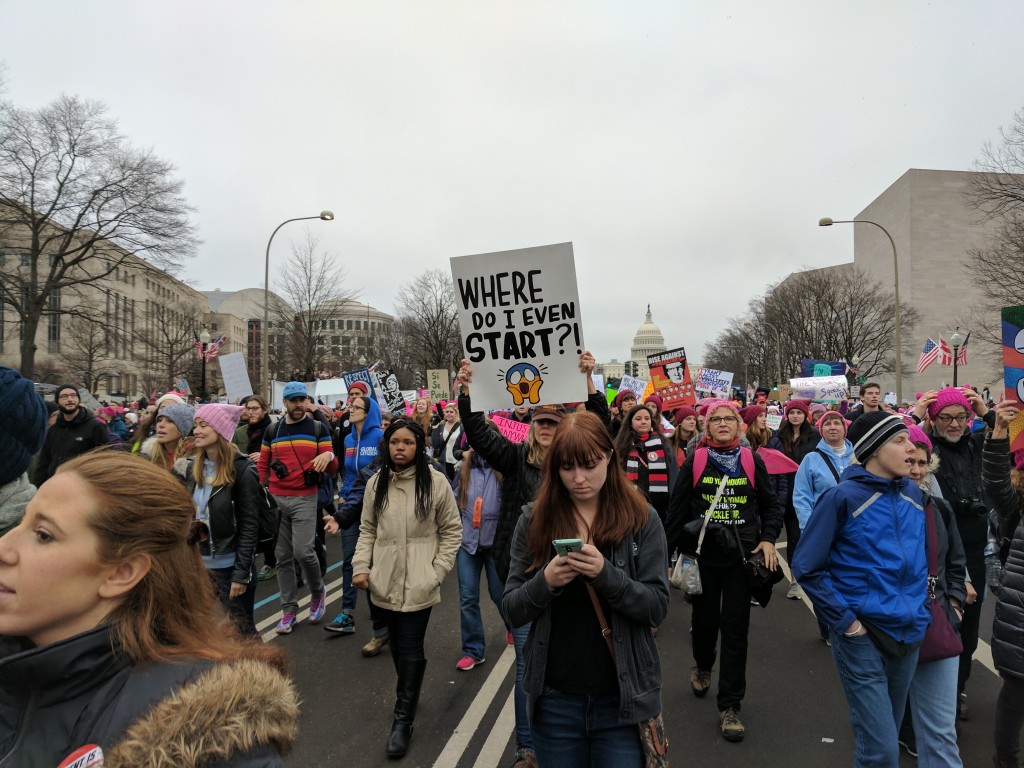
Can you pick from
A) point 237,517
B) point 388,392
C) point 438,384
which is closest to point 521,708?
point 237,517

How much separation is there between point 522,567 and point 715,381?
1748cm

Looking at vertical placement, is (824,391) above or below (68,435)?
above

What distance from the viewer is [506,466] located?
162 inches

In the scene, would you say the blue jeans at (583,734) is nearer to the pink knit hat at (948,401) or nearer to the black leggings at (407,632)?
the black leggings at (407,632)

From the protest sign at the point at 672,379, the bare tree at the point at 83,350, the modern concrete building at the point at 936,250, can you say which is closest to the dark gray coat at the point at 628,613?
the protest sign at the point at 672,379

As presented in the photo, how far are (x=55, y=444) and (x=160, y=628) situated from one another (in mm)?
6848

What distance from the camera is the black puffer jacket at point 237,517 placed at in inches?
181

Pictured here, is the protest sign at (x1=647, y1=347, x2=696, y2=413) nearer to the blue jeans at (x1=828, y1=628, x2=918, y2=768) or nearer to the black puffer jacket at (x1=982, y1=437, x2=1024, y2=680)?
the black puffer jacket at (x1=982, y1=437, x2=1024, y2=680)

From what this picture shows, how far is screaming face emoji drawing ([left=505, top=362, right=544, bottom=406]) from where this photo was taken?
431cm

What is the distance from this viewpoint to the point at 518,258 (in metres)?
4.44

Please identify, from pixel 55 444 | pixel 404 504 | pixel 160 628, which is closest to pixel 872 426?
pixel 404 504

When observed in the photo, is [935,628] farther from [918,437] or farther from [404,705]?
[404,705]

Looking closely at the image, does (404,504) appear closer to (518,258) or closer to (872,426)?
(518,258)

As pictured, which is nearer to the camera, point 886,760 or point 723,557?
point 886,760
